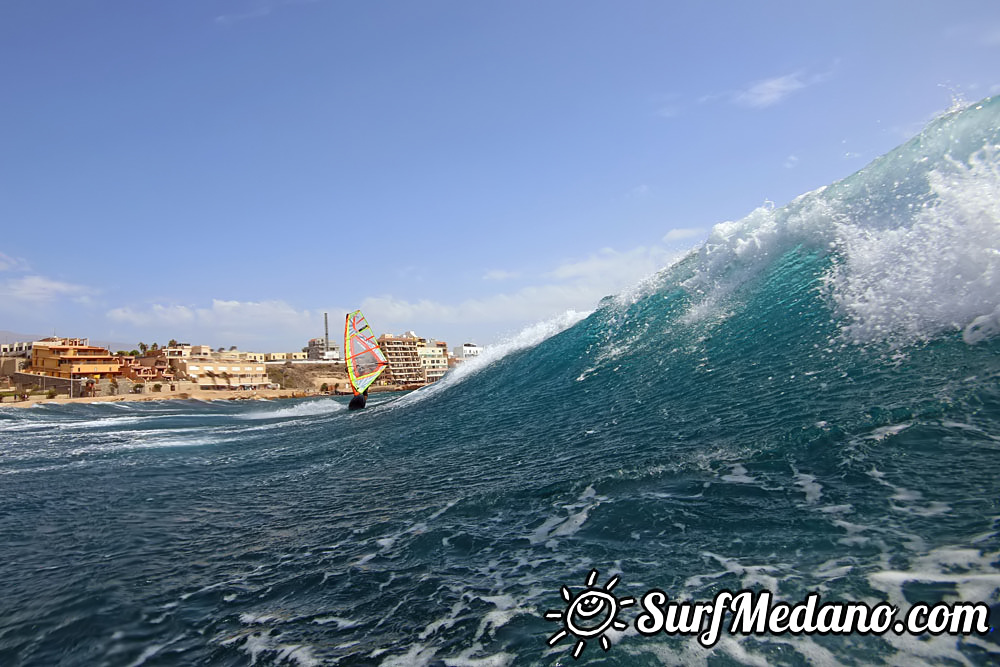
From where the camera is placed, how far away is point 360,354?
3625cm

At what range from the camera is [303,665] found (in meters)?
3.46

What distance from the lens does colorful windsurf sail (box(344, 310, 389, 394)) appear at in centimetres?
3478

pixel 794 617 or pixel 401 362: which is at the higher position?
pixel 401 362

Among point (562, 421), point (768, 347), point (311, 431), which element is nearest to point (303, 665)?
point (562, 421)

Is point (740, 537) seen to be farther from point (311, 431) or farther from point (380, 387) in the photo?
point (380, 387)

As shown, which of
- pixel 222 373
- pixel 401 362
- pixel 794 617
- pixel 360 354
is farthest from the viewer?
pixel 401 362

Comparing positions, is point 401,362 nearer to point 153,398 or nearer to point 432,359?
point 432,359

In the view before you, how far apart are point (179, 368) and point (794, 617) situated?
329 ft

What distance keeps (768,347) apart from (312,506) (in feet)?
28.1

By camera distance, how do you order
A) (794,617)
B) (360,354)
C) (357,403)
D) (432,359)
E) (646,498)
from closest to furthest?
(794,617), (646,498), (357,403), (360,354), (432,359)

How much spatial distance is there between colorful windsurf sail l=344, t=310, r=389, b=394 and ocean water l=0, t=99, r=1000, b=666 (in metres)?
20.9

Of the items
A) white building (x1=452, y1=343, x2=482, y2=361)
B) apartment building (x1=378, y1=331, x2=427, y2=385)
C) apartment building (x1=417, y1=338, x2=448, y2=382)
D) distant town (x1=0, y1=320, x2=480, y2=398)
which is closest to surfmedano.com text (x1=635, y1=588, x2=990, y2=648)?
distant town (x1=0, y1=320, x2=480, y2=398)

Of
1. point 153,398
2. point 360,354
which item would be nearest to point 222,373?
point 153,398

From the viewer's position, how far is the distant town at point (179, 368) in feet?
214
